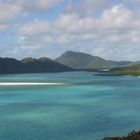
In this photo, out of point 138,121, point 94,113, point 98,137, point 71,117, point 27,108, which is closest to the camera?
point 98,137

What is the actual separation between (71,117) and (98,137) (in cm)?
1198

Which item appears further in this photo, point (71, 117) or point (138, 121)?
point (71, 117)

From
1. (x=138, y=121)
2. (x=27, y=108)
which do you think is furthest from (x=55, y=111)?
(x=138, y=121)

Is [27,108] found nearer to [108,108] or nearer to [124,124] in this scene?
[108,108]

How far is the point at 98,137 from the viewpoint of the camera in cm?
3488

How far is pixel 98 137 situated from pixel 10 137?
8.39m

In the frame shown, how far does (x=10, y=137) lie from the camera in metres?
35.7

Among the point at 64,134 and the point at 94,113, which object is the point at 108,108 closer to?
the point at 94,113

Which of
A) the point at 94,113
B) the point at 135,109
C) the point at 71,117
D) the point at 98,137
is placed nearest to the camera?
the point at 98,137

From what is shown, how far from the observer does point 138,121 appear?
43.1 m

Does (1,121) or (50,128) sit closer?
(50,128)

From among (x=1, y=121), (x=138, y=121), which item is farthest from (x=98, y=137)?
(x=1, y=121)

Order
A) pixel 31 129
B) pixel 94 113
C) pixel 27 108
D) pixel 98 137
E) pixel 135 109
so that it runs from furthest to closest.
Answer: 1. pixel 27 108
2. pixel 135 109
3. pixel 94 113
4. pixel 31 129
5. pixel 98 137

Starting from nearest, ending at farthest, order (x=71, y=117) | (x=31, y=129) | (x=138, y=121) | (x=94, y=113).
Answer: (x=31, y=129), (x=138, y=121), (x=71, y=117), (x=94, y=113)
